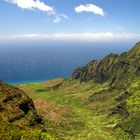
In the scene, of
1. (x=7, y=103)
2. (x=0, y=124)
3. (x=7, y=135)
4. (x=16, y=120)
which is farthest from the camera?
(x=7, y=103)

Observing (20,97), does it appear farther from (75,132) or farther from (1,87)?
(75,132)

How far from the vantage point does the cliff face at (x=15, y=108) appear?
12296 cm

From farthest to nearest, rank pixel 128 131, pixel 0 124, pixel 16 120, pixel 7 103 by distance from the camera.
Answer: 1. pixel 128 131
2. pixel 7 103
3. pixel 16 120
4. pixel 0 124

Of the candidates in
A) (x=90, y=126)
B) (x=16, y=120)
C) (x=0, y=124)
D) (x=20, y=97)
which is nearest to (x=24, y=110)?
(x=20, y=97)

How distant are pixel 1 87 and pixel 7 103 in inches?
500

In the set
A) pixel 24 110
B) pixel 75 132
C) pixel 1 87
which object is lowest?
pixel 75 132

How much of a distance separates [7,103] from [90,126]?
7429 centimetres

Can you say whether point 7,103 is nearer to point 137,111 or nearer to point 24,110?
point 24,110

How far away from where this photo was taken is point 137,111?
650ft

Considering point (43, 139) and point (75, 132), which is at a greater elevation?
point (43, 139)

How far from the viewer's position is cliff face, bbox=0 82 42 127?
12296cm

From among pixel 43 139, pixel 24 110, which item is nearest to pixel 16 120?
pixel 24 110

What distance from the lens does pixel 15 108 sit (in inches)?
5290

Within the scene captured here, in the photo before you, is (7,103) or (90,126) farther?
(90,126)
